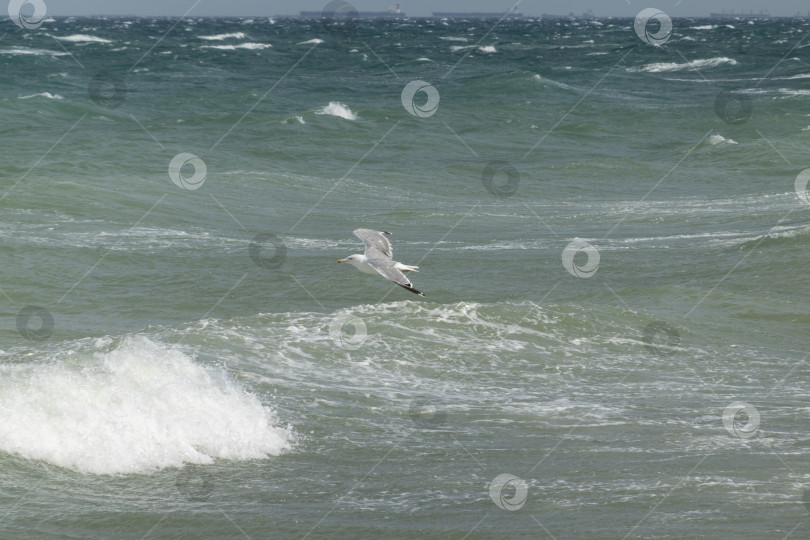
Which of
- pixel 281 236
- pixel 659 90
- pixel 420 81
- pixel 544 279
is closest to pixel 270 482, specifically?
pixel 544 279

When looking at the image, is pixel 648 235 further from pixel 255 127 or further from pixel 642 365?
pixel 255 127

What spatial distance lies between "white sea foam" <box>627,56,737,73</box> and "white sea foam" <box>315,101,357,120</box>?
30.9 metres

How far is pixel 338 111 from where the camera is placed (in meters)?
40.5

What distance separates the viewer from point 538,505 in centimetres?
853

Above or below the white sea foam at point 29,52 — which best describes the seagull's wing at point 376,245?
below

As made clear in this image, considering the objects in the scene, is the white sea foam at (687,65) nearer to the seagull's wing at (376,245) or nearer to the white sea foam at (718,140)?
the white sea foam at (718,140)

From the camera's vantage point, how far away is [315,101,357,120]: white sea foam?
39938 mm

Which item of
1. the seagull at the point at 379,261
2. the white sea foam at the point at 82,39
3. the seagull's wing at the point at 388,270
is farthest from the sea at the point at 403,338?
the white sea foam at the point at 82,39

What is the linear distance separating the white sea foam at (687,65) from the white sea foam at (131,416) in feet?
195

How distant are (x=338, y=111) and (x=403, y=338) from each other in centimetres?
2806

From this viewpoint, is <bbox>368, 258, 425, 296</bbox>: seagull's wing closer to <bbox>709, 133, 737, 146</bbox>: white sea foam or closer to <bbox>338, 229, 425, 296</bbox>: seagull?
<bbox>338, 229, 425, 296</bbox>: seagull

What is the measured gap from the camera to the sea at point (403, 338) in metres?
8.67

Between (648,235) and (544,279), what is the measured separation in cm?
427

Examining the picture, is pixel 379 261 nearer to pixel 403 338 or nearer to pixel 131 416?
pixel 403 338
